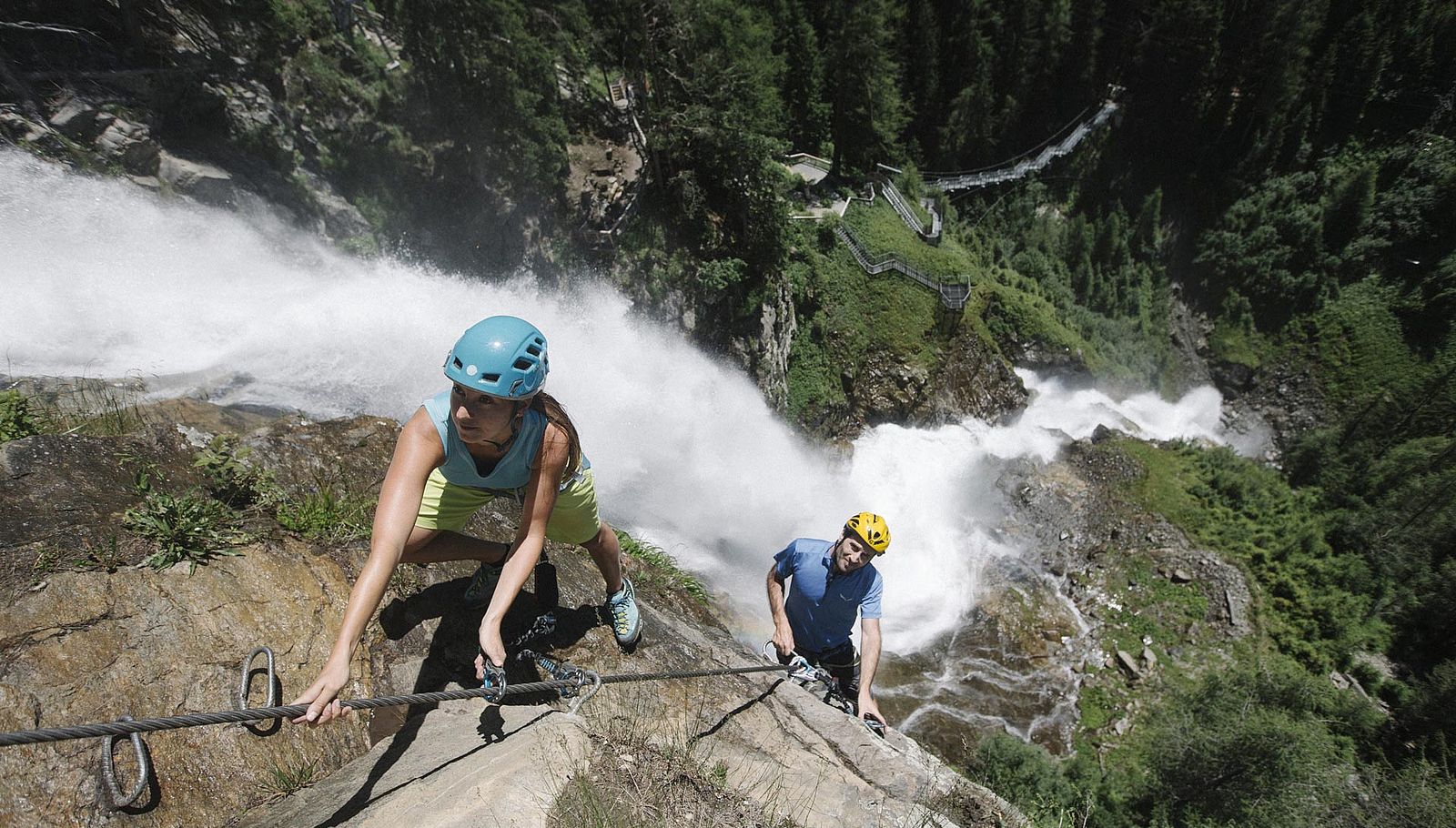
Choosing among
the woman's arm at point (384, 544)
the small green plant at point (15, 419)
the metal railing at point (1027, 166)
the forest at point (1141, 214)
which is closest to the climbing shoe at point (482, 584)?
the woman's arm at point (384, 544)

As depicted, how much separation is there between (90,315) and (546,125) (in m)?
9.61

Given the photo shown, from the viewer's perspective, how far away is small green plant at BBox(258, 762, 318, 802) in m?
2.71

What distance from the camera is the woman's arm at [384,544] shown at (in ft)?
6.89

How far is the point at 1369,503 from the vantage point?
20.1 metres

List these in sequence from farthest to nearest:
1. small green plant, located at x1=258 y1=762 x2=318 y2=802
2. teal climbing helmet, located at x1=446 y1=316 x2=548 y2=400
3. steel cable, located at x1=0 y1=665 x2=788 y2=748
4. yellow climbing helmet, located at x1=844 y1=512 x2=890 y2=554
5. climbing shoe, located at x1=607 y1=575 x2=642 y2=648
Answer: yellow climbing helmet, located at x1=844 y1=512 x2=890 y2=554
climbing shoe, located at x1=607 y1=575 x2=642 y2=648
small green plant, located at x1=258 y1=762 x2=318 y2=802
teal climbing helmet, located at x1=446 y1=316 x2=548 y2=400
steel cable, located at x1=0 y1=665 x2=788 y2=748

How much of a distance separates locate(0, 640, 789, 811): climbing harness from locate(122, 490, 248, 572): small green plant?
74 cm

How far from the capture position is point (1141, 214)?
3159cm

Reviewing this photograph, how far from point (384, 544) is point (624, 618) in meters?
1.95

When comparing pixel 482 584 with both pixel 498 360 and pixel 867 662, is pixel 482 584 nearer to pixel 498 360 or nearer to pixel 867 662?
pixel 498 360

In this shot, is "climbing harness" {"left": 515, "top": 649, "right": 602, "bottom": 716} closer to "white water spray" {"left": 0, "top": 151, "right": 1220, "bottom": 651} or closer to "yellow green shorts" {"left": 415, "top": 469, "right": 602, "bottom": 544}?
"yellow green shorts" {"left": 415, "top": 469, "right": 602, "bottom": 544}

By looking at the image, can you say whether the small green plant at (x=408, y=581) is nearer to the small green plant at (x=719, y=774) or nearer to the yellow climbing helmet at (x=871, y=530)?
the small green plant at (x=719, y=774)

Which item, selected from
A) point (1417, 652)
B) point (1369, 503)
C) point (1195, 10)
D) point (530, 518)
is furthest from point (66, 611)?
point (1195, 10)

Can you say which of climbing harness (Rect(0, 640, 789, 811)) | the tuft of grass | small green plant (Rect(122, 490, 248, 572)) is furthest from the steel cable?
the tuft of grass

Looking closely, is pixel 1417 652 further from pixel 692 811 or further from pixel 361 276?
pixel 361 276
